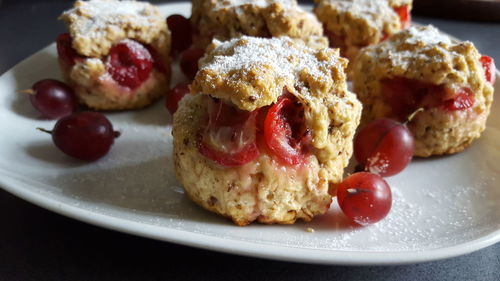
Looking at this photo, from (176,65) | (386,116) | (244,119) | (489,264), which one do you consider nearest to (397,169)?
(386,116)

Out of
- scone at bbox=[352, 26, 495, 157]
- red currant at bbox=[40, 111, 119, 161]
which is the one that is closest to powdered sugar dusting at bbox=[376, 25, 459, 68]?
scone at bbox=[352, 26, 495, 157]

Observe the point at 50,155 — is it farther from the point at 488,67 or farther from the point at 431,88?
the point at 488,67

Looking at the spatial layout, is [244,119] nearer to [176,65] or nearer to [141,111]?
[141,111]

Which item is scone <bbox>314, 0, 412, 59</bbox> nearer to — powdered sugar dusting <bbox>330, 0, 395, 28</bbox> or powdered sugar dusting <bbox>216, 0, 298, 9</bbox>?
powdered sugar dusting <bbox>330, 0, 395, 28</bbox>

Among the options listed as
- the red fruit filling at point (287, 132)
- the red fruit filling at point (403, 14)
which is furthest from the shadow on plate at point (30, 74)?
the red fruit filling at point (403, 14)

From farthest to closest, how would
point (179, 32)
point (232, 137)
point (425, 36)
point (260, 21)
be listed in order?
point (179, 32) < point (260, 21) < point (425, 36) < point (232, 137)

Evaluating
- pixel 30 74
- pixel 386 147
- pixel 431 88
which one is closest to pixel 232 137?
pixel 386 147
